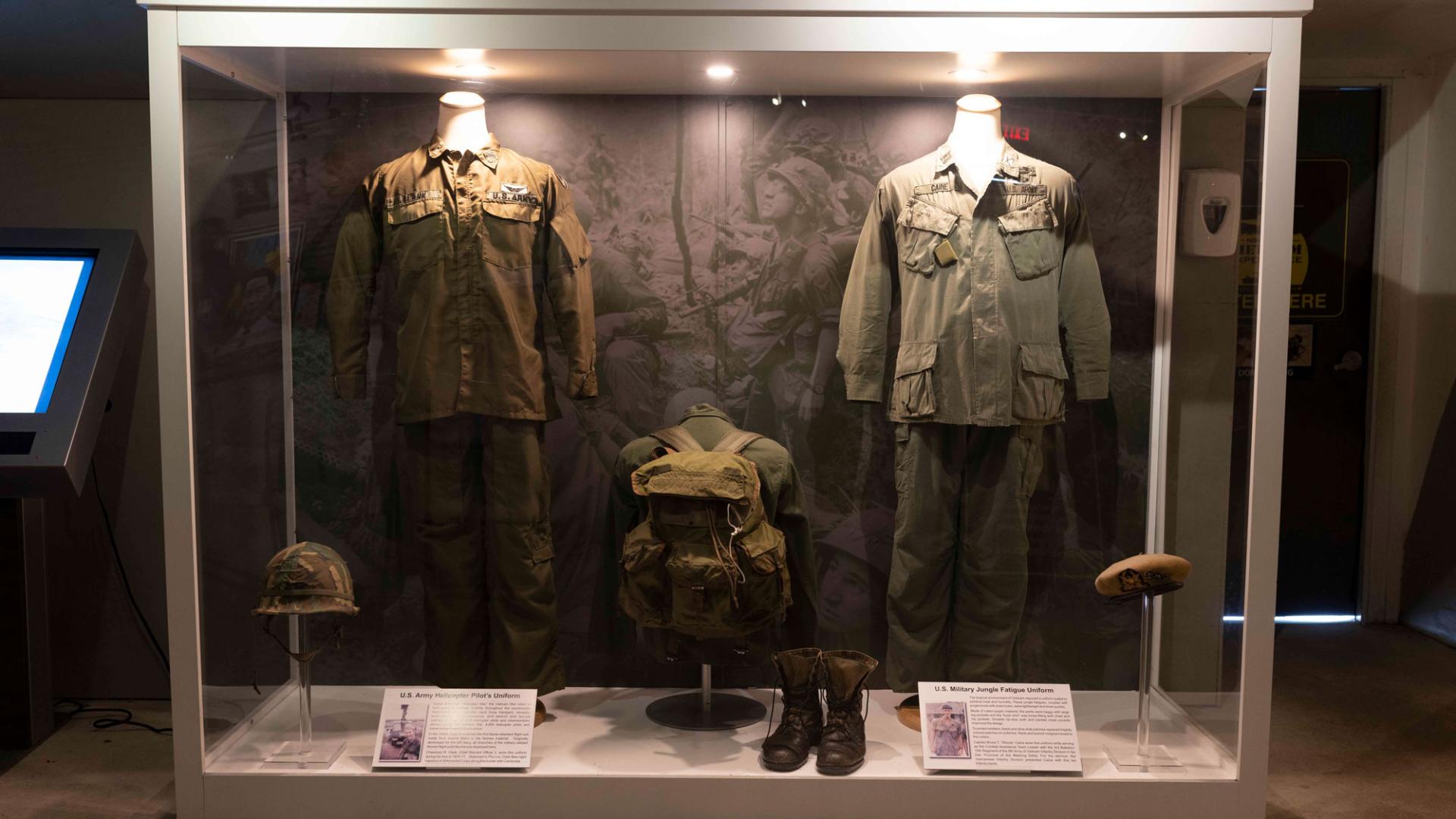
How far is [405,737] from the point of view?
2.86 m

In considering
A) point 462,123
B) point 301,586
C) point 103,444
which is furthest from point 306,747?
point 462,123

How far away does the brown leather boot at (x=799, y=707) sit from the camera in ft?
9.50

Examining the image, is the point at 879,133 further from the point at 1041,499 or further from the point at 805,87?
the point at 1041,499

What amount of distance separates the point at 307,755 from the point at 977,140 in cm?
227

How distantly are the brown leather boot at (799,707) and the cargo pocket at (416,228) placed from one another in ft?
4.46

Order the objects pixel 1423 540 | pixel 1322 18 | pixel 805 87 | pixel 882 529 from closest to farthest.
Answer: pixel 805 87
pixel 882 529
pixel 1322 18
pixel 1423 540

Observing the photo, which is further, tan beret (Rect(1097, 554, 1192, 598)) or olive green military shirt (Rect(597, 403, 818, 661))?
olive green military shirt (Rect(597, 403, 818, 661))

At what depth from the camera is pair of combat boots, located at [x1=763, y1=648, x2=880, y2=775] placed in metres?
2.86

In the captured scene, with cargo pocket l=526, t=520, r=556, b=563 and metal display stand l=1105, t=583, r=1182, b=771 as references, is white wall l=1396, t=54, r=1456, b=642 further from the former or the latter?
cargo pocket l=526, t=520, r=556, b=563

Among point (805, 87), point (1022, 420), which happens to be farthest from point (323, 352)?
point (1022, 420)

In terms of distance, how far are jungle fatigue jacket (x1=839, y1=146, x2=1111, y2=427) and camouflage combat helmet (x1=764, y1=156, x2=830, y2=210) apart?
0.21m

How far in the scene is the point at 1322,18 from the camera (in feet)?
14.7

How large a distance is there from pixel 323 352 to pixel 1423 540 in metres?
4.37

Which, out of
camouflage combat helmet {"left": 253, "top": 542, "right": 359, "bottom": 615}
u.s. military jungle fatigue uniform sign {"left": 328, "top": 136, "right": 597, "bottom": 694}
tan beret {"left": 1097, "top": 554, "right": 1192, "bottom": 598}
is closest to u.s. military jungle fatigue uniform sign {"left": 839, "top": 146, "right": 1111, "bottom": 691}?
tan beret {"left": 1097, "top": 554, "right": 1192, "bottom": 598}
